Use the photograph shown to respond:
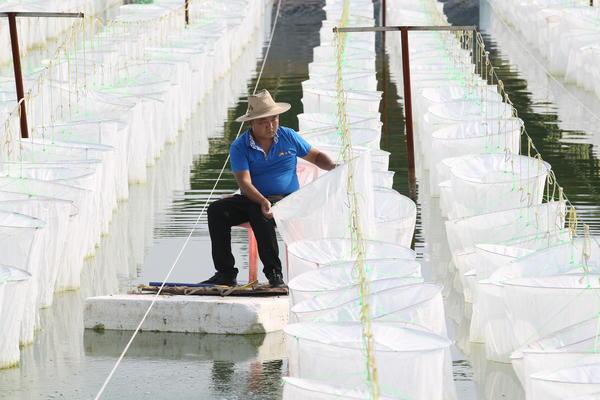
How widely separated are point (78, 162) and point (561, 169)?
5.10 m

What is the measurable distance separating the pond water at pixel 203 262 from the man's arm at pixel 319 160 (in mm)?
1058

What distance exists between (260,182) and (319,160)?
1.32 feet

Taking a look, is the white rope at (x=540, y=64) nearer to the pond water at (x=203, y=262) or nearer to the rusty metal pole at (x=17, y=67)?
the pond water at (x=203, y=262)

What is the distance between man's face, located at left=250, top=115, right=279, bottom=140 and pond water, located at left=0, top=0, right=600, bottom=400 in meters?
1.20

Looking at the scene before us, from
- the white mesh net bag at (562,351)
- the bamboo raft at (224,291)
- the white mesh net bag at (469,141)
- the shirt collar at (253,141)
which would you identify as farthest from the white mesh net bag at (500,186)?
the white mesh net bag at (562,351)

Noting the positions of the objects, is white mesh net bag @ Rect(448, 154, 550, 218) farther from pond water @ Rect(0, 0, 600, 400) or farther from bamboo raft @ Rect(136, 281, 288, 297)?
bamboo raft @ Rect(136, 281, 288, 297)

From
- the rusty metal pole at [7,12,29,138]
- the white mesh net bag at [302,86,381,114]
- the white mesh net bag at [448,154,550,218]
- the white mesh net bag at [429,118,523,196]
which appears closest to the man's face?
the white mesh net bag at [448,154,550,218]

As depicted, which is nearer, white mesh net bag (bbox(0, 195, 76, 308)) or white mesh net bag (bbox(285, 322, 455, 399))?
white mesh net bag (bbox(285, 322, 455, 399))

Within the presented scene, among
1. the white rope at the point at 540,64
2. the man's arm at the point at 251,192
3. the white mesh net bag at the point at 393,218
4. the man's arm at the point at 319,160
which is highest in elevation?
the man's arm at the point at 319,160

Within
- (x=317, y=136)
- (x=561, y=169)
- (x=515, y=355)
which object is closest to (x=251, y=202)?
(x=515, y=355)

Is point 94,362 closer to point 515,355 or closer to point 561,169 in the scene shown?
point 515,355

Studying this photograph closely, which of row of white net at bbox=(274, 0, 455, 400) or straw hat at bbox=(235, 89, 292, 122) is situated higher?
straw hat at bbox=(235, 89, 292, 122)

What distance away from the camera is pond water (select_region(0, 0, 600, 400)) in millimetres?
7488

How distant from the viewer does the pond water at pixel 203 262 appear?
749cm
